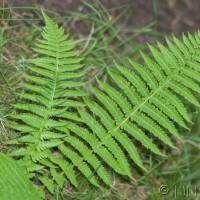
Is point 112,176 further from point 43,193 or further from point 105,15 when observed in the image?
point 105,15

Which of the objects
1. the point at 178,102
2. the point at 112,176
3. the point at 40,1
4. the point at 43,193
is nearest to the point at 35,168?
the point at 43,193

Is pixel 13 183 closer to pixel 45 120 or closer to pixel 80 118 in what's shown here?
pixel 45 120

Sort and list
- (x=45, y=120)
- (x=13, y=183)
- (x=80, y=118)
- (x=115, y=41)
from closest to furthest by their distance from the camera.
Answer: (x=13, y=183), (x=45, y=120), (x=80, y=118), (x=115, y=41)

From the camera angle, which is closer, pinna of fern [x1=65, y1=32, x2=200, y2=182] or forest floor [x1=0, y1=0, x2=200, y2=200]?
pinna of fern [x1=65, y1=32, x2=200, y2=182]

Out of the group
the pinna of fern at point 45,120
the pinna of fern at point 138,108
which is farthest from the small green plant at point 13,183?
the pinna of fern at point 138,108

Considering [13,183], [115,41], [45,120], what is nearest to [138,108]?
[45,120]

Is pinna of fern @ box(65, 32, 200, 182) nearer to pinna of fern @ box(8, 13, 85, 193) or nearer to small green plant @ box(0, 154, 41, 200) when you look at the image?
pinna of fern @ box(8, 13, 85, 193)

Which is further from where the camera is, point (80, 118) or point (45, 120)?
point (80, 118)

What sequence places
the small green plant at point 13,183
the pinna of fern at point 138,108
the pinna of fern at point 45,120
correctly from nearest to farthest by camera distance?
the small green plant at point 13,183
the pinna of fern at point 45,120
the pinna of fern at point 138,108

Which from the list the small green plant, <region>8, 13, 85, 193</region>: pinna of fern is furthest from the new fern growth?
the small green plant

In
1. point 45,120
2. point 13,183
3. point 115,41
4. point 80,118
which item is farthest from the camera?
point 115,41

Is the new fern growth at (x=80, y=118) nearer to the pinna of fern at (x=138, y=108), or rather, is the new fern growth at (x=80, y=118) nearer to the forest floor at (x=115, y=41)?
the pinna of fern at (x=138, y=108)
